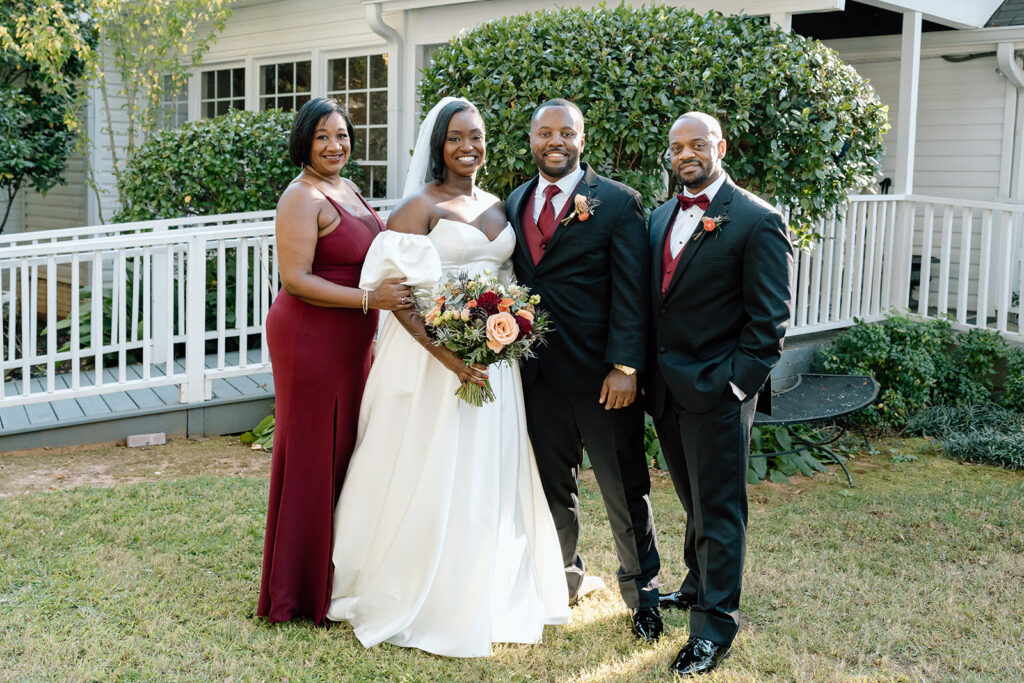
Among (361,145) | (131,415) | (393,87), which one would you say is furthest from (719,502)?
(361,145)

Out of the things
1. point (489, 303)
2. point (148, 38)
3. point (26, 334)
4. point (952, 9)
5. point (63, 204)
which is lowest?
point (26, 334)

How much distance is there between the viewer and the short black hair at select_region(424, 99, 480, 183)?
4.09m

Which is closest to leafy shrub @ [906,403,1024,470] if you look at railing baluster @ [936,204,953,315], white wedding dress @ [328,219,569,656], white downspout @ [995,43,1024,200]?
railing baluster @ [936,204,953,315]

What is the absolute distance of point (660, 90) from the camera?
6543 millimetres

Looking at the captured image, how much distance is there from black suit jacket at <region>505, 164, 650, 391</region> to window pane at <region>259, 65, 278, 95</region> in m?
9.45

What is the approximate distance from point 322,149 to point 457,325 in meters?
1.02

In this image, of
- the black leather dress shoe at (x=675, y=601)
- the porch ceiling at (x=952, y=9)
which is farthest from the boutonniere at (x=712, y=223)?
the porch ceiling at (x=952, y=9)

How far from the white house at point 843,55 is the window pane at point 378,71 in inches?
0.5

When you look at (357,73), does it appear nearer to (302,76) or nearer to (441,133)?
(302,76)

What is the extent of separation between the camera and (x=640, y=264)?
159 inches

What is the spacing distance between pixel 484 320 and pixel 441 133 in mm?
822

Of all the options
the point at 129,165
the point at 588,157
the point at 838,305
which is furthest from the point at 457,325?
the point at 129,165

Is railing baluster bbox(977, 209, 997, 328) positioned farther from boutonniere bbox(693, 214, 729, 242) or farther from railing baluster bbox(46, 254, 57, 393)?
railing baluster bbox(46, 254, 57, 393)

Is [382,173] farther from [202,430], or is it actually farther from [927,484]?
[927,484]
